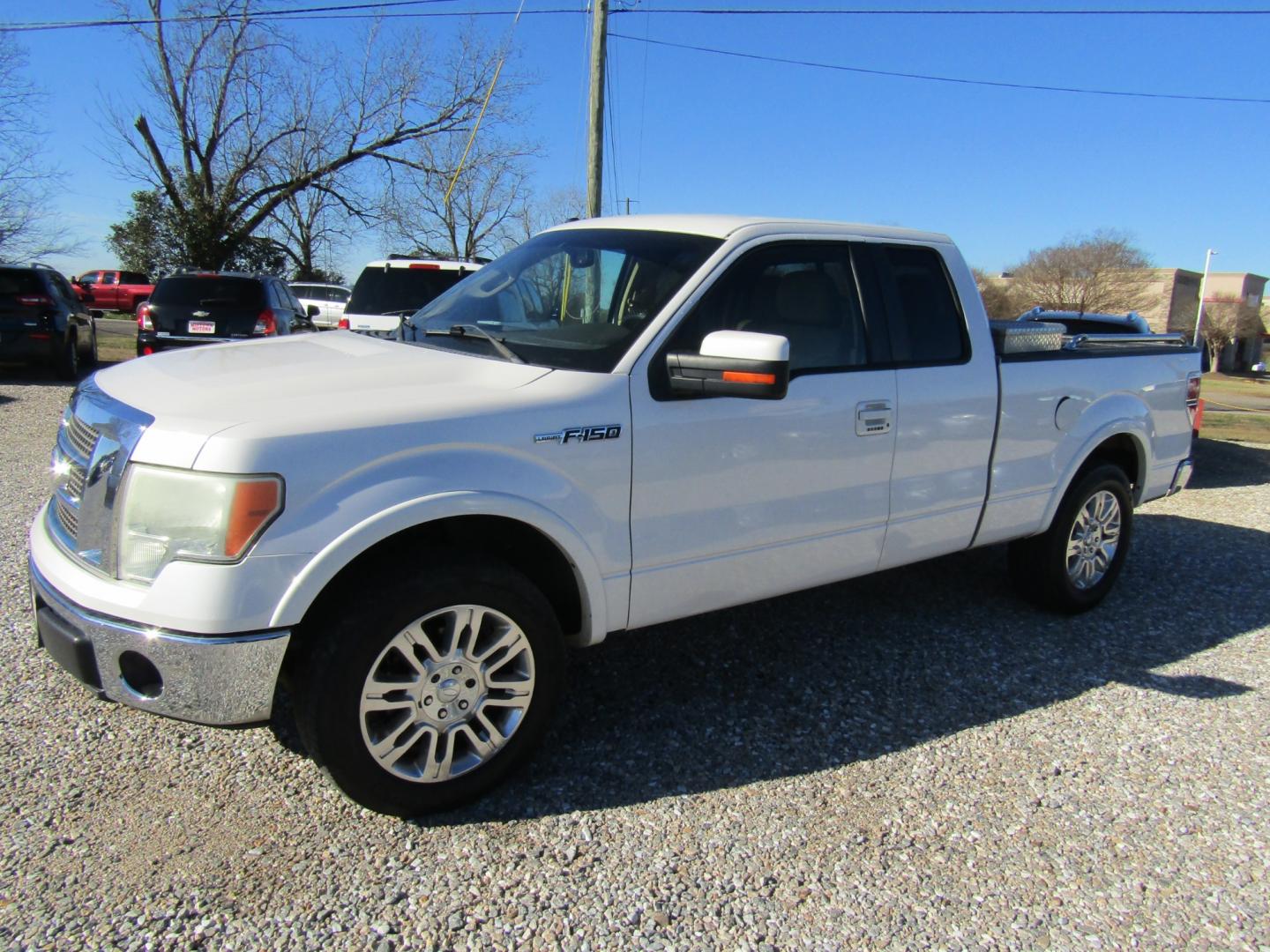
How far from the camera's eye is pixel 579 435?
2.96m

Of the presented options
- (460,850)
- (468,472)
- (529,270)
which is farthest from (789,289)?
(460,850)

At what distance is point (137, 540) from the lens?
2.54 metres

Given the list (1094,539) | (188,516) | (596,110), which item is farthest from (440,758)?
(596,110)

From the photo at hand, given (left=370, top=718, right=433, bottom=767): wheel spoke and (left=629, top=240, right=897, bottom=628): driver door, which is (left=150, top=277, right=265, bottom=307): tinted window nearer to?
(left=629, top=240, right=897, bottom=628): driver door

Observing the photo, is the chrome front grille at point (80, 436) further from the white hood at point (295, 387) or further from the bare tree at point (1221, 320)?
the bare tree at point (1221, 320)

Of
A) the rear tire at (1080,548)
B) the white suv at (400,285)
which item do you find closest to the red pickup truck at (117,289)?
the white suv at (400,285)

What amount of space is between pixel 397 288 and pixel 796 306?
692cm

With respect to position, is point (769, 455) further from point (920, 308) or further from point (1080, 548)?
point (1080, 548)

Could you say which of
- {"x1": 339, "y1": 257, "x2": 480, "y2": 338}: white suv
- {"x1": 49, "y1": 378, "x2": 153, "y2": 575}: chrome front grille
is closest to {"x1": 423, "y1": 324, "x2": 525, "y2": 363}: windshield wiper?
{"x1": 49, "y1": 378, "x2": 153, "y2": 575}: chrome front grille

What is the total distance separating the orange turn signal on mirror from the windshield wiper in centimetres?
72

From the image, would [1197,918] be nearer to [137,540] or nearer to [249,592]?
[249,592]

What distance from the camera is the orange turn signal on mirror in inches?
115

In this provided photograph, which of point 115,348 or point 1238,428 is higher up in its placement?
point 115,348

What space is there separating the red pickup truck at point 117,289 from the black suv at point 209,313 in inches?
1045
